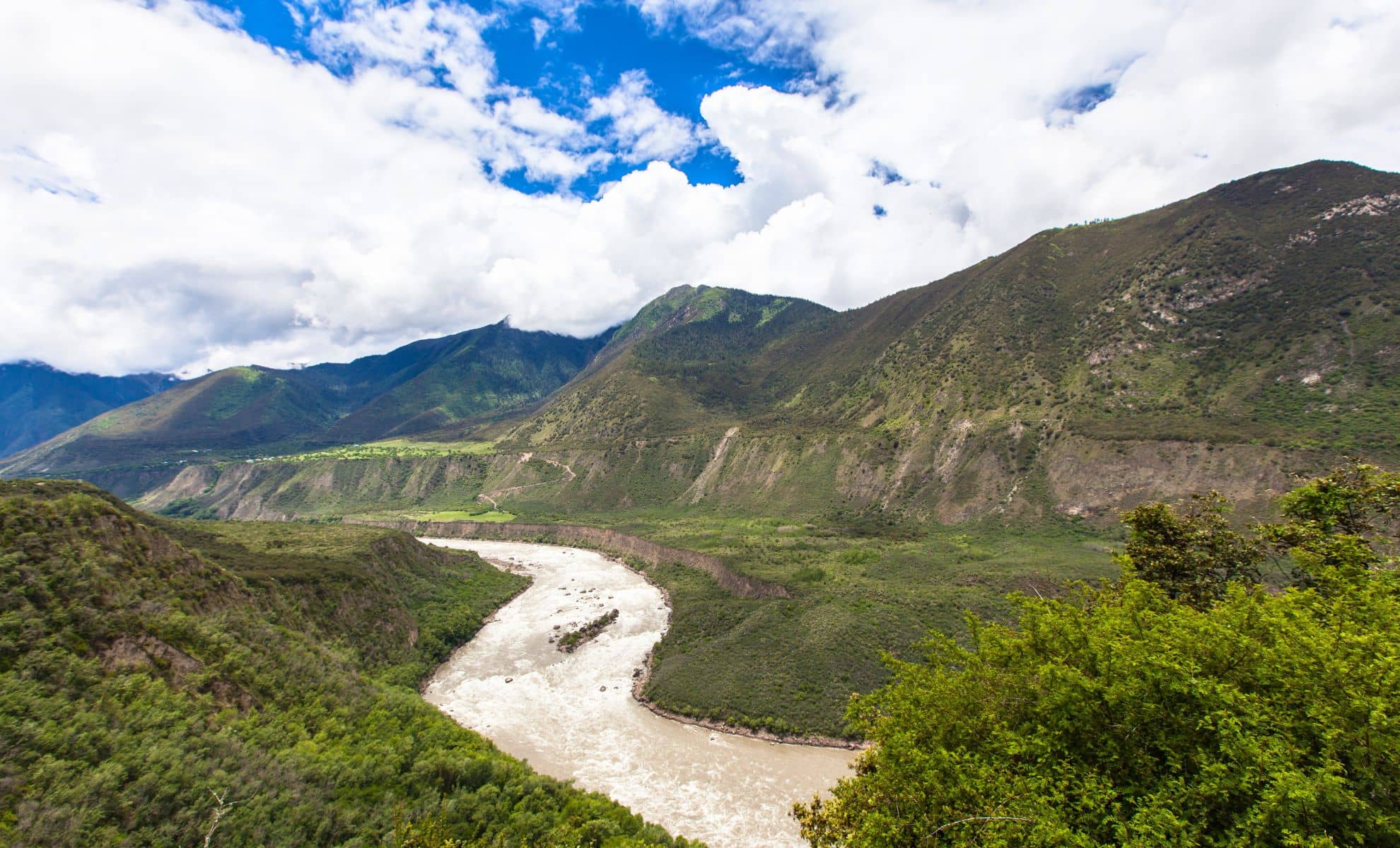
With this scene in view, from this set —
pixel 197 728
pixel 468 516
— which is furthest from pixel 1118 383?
pixel 468 516

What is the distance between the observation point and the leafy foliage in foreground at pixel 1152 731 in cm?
1163

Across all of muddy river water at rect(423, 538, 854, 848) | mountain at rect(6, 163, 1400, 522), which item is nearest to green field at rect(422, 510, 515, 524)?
mountain at rect(6, 163, 1400, 522)

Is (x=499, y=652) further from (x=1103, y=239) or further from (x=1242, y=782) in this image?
(x=1103, y=239)

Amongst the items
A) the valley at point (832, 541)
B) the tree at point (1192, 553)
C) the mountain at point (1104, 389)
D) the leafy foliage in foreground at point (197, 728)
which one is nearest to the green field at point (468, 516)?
the valley at point (832, 541)

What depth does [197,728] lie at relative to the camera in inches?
1087

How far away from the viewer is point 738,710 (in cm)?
5000

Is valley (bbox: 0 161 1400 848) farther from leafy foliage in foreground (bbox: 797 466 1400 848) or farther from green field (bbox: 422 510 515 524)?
green field (bbox: 422 510 515 524)

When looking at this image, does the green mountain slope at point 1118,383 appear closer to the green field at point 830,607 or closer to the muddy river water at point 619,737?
the green field at point 830,607

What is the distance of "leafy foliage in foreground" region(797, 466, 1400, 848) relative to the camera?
11.6 meters

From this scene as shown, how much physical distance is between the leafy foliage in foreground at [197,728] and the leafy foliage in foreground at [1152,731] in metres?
15.8

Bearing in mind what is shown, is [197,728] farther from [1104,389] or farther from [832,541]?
[1104,389]

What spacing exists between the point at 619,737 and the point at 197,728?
29236mm

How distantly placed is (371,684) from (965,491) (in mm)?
95734

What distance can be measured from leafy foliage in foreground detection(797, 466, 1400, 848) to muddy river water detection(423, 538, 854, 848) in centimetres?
1915
